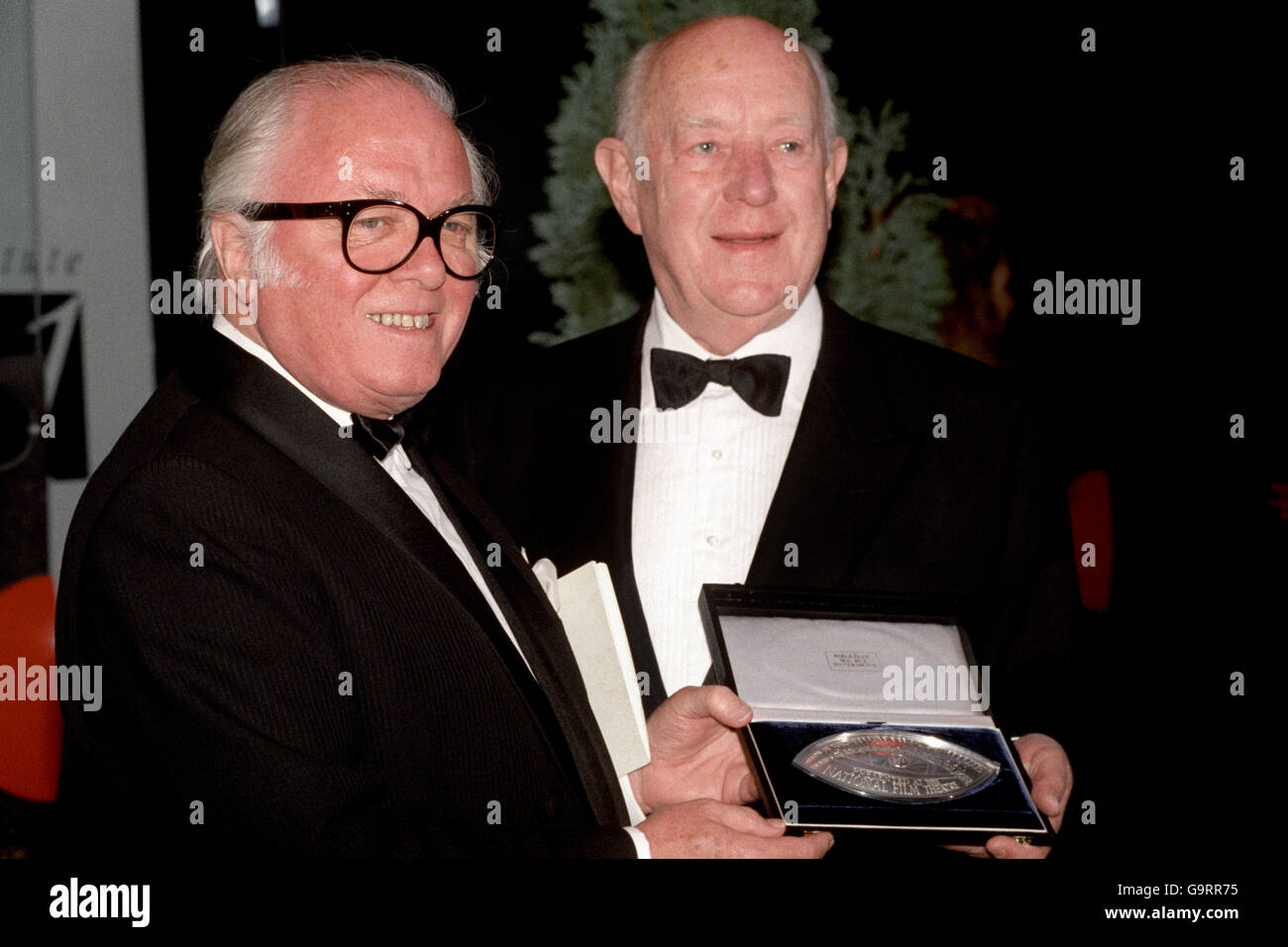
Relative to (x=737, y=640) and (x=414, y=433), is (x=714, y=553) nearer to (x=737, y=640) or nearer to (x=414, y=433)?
(x=737, y=640)

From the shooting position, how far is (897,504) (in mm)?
2611

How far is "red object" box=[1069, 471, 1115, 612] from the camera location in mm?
4469

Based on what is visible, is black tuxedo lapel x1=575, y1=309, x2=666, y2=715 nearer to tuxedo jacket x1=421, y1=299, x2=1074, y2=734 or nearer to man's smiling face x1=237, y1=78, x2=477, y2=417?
tuxedo jacket x1=421, y1=299, x2=1074, y2=734

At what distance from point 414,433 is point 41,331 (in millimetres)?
2351

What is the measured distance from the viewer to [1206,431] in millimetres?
4414

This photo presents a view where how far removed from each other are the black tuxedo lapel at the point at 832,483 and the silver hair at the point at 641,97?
578 millimetres

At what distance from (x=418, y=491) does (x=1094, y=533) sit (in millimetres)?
3023

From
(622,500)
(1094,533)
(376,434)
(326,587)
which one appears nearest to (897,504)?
(622,500)

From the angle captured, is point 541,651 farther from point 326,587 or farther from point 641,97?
point 641,97

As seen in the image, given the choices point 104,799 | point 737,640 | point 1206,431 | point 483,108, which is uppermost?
point 483,108

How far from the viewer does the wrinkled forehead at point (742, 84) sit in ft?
8.75

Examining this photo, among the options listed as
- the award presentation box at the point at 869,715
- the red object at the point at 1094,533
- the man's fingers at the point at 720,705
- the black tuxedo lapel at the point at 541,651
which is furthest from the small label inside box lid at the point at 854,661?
the red object at the point at 1094,533
